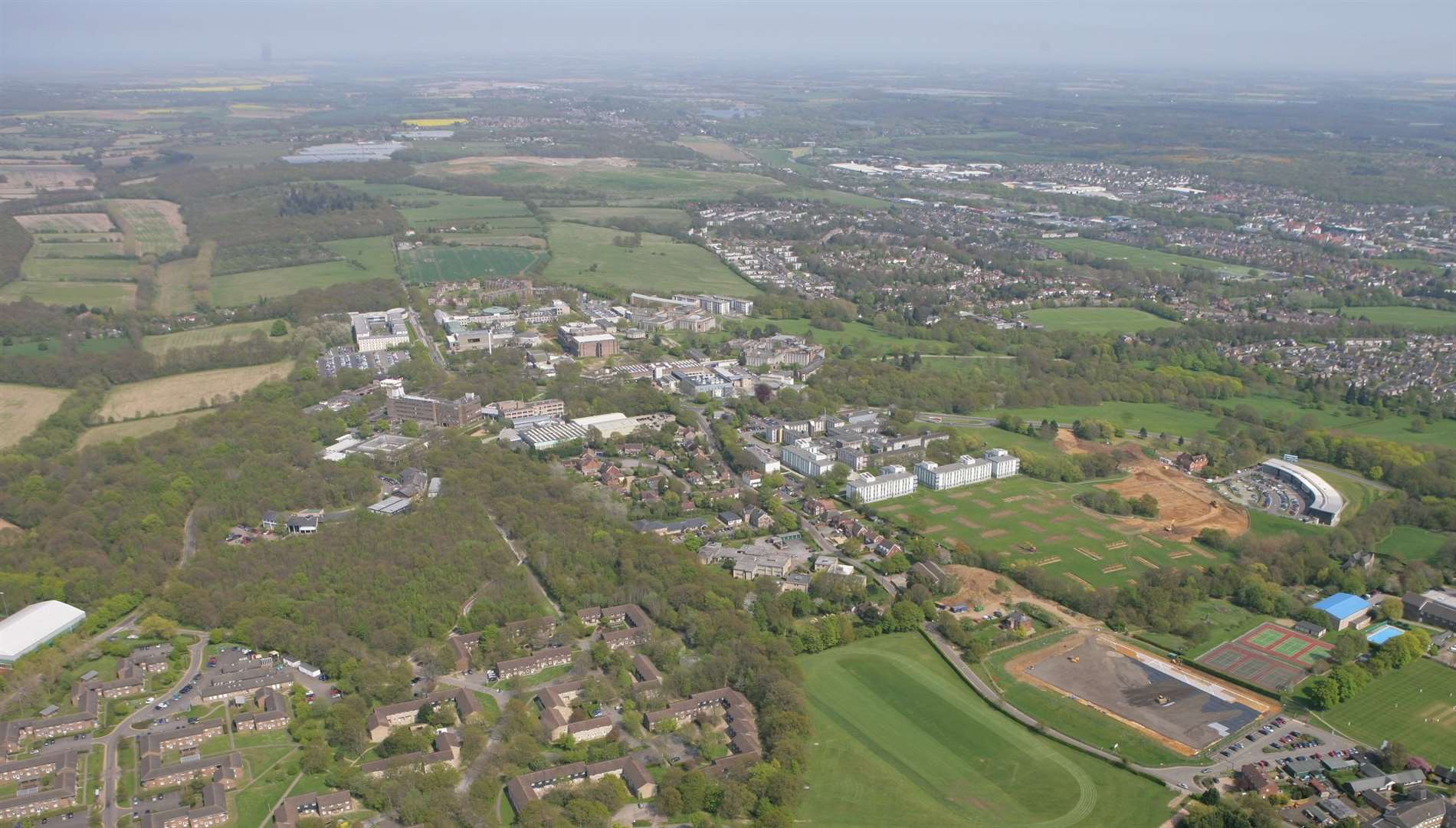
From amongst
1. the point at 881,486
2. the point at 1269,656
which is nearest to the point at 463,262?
the point at 881,486

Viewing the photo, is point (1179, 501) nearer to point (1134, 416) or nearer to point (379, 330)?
point (1134, 416)

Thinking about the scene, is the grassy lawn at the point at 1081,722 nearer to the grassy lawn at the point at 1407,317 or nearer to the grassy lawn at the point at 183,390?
the grassy lawn at the point at 183,390

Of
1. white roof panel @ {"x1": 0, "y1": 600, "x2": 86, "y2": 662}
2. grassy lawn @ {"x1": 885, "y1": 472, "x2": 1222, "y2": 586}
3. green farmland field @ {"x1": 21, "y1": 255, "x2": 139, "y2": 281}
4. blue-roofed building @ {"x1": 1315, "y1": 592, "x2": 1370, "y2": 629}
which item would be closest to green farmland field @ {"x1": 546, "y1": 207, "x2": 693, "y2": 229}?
green farmland field @ {"x1": 21, "y1": 255, "x2": 139, "y2": 281}

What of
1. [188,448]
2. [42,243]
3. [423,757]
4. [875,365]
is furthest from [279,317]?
[423,757]

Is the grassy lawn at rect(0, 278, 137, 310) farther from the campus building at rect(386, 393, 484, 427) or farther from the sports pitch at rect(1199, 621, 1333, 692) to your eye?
the sports pitch at rect(1199, 621, 1333, 692)

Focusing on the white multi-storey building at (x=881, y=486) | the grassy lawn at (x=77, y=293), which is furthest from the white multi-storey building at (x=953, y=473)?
the grassy lawn at (x=77, y=293)

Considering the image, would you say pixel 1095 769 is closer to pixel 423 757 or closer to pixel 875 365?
pixel 423 757

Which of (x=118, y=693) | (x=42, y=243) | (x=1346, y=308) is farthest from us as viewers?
(x=42, y=243)
